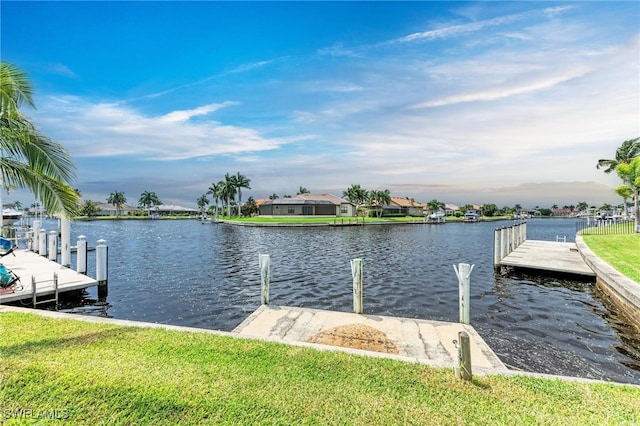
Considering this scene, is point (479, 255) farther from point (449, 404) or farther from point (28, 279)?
point (28, 279)

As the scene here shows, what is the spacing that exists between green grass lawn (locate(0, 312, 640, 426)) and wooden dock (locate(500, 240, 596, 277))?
13.2 meters

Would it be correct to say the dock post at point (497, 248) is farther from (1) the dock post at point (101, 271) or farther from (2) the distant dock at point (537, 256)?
(1) the dock post at point (101, 271)

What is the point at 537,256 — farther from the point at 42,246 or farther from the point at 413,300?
the point at 42,246

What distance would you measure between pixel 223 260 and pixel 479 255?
19.1 m

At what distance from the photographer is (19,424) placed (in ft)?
12.2

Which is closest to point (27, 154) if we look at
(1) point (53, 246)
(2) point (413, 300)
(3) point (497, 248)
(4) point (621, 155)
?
(2) point (413, 300)

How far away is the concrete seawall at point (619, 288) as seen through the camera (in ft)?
32.1

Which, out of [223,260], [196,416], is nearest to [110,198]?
[223,260]

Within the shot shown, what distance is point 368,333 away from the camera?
7664 mm

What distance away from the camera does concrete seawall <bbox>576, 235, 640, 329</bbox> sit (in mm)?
9781

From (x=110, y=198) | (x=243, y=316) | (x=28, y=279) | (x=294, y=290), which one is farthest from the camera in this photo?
(x=110, y=198)

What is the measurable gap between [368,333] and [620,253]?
55.0 ft

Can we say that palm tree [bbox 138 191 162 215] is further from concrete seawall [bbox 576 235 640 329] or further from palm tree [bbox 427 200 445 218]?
concrete seawall [bbox 576 235 640 329]

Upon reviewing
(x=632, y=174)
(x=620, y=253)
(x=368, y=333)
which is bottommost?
(x=368, y=333)
